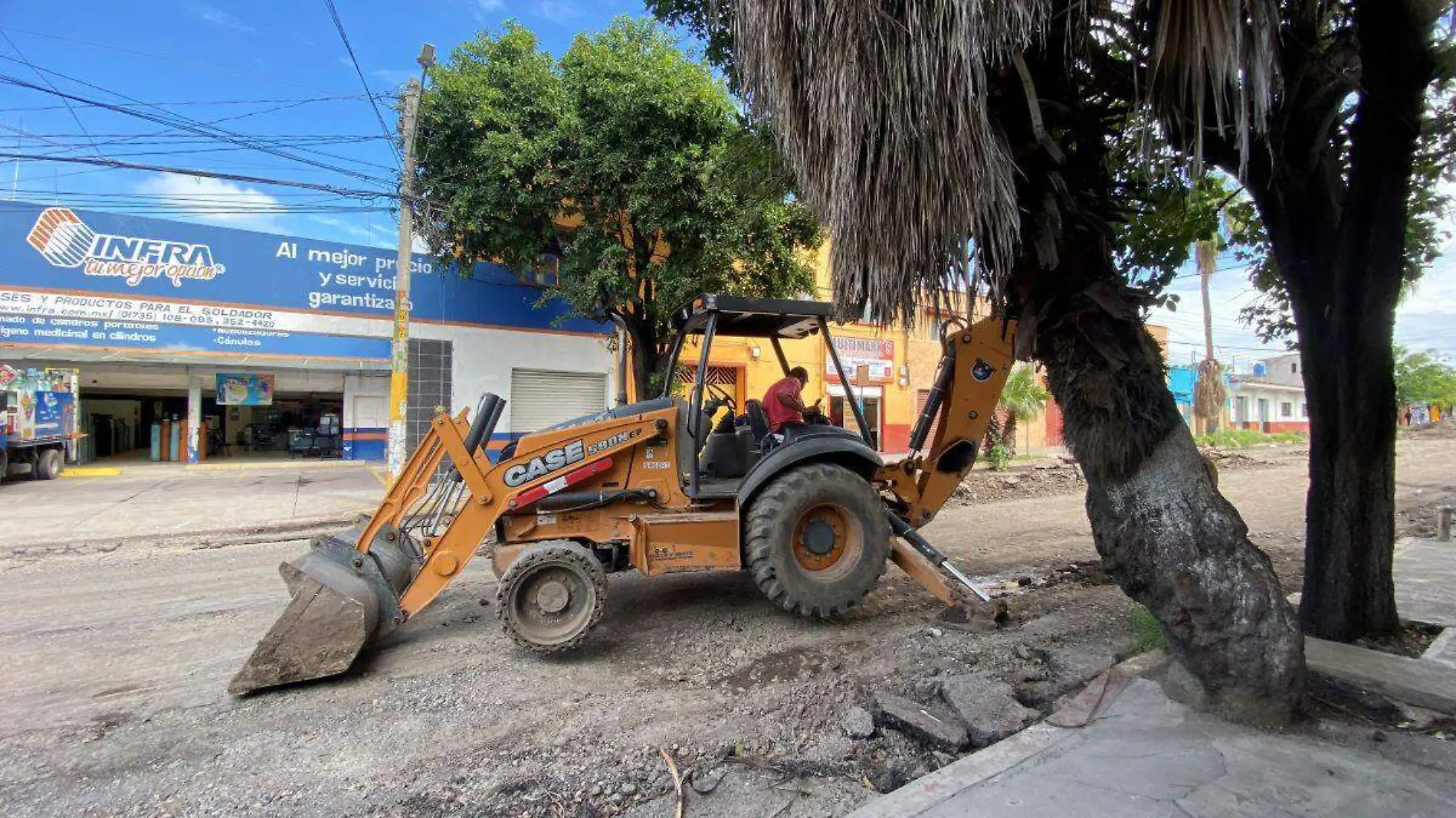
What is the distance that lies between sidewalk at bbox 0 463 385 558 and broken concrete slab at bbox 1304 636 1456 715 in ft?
37.0

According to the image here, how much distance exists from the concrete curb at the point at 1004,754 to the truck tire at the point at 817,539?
1639mm

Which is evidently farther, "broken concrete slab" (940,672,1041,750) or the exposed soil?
the exposed soil

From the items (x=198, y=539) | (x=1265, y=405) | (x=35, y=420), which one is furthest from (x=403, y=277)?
(x=1265, y=405)

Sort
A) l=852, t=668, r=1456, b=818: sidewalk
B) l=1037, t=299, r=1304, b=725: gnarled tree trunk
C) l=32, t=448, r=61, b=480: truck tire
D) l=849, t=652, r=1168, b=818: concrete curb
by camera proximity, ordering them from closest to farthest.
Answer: l=852, t=668, r=1456, b=818: sidewalk, l=849, t=652, r=1168, b=818: concrete curb, l=1037, t=299, r=1304, b=725: gnarled tree trunk, l=32, t=448, r=61, b=480: truck tire

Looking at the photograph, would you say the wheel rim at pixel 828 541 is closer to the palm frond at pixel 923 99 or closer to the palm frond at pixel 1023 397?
the palm frond at pixel 923 99

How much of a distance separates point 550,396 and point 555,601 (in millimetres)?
12322

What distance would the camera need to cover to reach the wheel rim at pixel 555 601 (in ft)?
14.9

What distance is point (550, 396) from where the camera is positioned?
53.9 feet

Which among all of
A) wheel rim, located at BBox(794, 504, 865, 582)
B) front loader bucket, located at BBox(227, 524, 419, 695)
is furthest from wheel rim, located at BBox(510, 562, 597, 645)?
wheel rim, located at BBox(794, 504, 865, 582)

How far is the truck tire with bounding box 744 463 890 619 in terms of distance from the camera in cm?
489

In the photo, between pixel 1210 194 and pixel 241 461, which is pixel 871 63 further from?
pixel 241 461

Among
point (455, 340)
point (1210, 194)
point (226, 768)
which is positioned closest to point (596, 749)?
point (226, 768)

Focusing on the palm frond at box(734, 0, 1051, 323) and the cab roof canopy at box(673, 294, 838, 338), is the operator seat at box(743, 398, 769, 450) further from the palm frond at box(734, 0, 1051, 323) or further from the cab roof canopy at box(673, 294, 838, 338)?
the palm frond at box(734, 0, 1051, 323)

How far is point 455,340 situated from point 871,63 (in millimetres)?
13801
